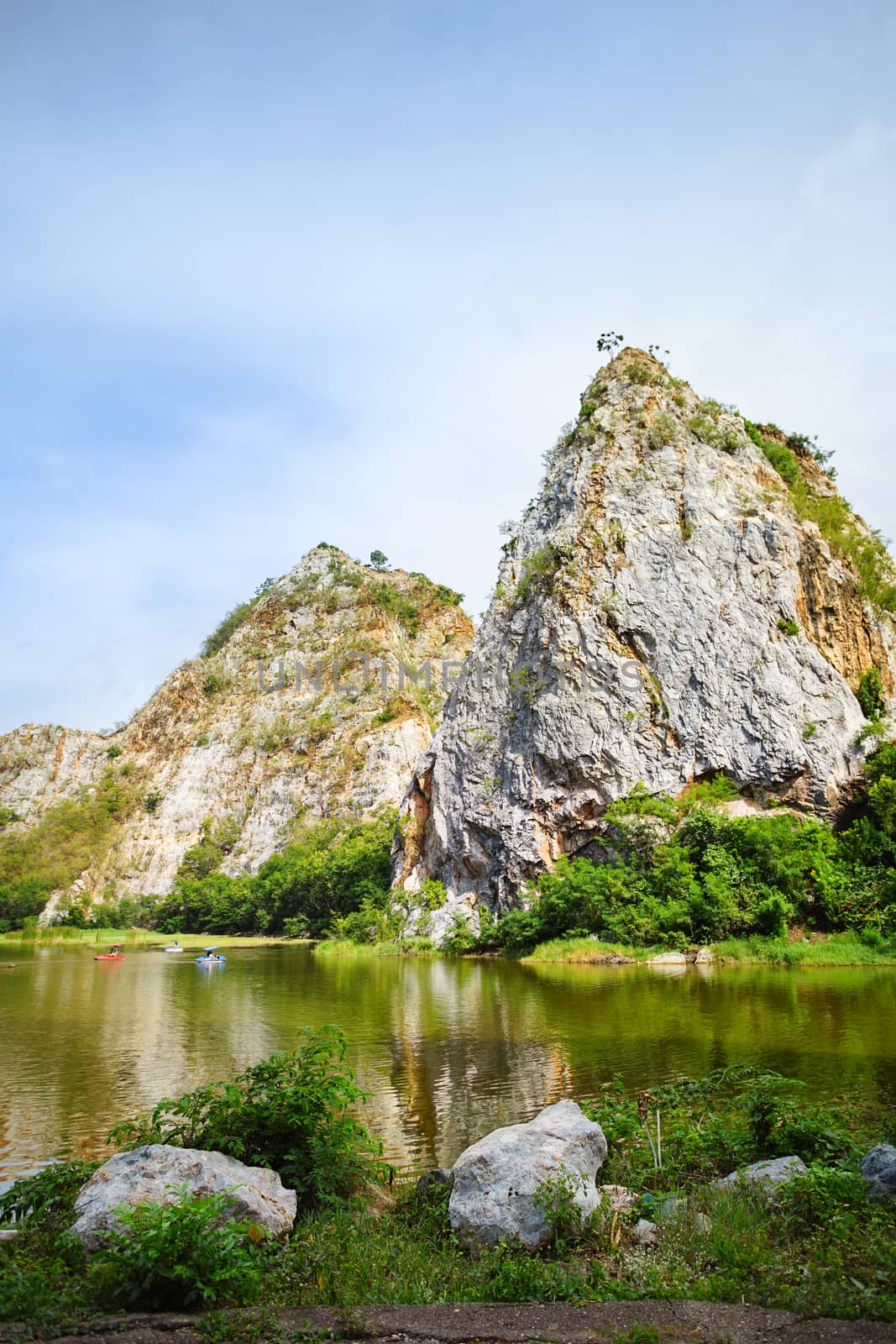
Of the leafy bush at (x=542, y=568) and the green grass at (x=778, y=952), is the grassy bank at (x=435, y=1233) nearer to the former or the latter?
the green grass at (x=778, y=952)

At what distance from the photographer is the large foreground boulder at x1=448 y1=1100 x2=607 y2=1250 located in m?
7.14

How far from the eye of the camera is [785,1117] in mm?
8781

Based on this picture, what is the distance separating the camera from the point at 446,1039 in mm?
18953

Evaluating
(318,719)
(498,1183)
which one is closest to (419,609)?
(318,719)

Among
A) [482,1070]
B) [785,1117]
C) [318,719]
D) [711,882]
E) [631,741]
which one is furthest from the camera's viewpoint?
[318,719]

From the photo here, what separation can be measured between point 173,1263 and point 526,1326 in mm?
2582

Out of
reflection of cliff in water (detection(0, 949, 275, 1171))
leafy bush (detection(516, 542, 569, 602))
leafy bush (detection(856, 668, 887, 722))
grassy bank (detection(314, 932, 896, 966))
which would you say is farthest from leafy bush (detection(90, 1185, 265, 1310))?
leafy bush (detection(516, 542, 569, 602))

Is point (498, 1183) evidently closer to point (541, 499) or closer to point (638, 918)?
point (638, 918)

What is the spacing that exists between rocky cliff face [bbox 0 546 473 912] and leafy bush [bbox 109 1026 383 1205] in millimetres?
81470

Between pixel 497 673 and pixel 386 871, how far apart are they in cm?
2300

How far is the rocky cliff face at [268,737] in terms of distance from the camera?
313 ft

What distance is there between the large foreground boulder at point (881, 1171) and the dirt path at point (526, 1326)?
233 cm

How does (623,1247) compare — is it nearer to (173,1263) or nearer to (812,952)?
(173,1263)

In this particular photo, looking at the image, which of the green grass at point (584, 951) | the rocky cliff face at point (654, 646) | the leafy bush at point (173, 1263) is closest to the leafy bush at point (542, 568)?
the rocky cliff face at point (654, 646)
